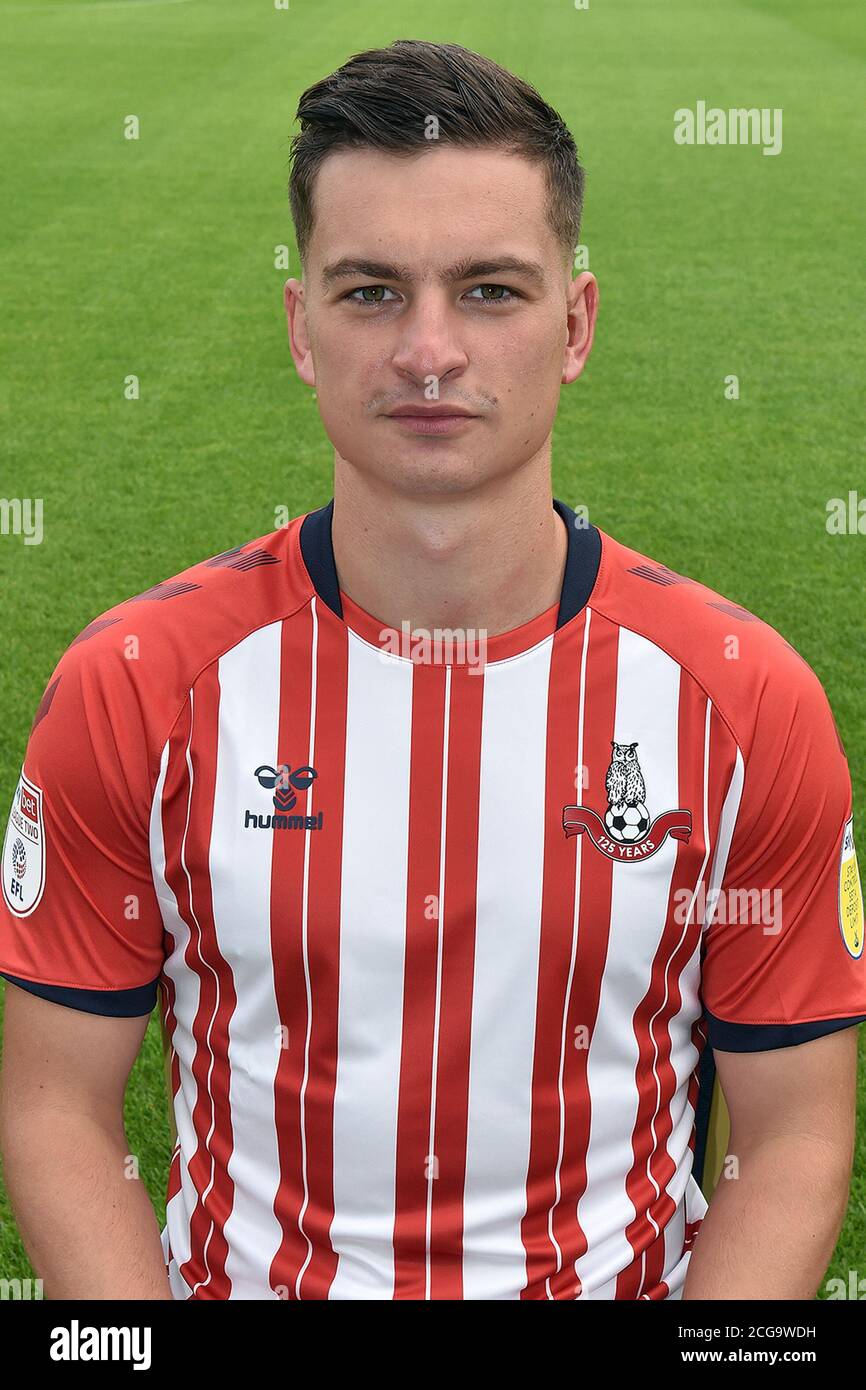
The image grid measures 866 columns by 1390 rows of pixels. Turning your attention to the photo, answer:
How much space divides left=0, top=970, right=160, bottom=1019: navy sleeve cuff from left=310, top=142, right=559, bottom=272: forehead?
0.90 meters

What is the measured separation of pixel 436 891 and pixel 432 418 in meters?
0.55

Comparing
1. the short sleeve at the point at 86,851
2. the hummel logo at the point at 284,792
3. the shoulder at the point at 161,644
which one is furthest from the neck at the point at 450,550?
the short sleeve at the point at 86,851

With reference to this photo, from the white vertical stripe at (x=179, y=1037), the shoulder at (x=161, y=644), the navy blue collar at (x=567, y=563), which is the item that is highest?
the navy blue collar at (x=567, y=563)

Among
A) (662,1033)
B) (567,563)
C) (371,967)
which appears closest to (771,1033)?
(662,1033)

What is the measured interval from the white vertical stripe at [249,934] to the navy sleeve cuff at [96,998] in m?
0.12

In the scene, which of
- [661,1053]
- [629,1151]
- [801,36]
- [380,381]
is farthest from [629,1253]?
[801,36]

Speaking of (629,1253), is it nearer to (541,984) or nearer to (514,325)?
(541,984)

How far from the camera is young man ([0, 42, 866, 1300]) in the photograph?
172 centimetres

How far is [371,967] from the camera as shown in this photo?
1728 millimetres

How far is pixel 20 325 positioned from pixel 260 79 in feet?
37.4

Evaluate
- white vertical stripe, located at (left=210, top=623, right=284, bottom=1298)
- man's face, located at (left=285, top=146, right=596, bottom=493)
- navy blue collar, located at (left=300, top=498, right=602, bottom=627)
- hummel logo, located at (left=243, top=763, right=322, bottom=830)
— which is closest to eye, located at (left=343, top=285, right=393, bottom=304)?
man's face, located at (left=285, top=146, right=596, bottom=493)

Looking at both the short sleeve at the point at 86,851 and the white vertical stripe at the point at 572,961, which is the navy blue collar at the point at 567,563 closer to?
the white vertical stripe at the point at 572,961

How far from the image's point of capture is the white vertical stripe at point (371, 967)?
173cm

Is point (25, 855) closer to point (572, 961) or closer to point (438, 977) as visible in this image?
point (438, 977)
